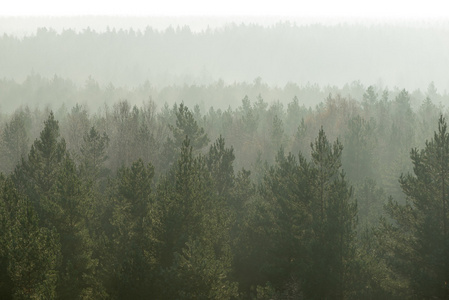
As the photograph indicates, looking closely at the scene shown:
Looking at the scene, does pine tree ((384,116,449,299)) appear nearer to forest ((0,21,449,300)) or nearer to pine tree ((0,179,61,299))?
forest ((0,21,449,300))

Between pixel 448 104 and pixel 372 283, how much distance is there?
12570 cm

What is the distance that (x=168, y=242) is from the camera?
95.6ft

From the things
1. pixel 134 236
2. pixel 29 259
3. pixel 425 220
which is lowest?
pixel 29 259

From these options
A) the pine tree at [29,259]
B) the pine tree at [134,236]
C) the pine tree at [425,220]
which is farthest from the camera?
the pine tree at [134,236]

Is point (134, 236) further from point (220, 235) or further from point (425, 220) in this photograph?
point (425, 220)

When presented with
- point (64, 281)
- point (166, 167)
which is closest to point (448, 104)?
point (166, 167)

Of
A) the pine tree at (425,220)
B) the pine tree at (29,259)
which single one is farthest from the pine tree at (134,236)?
the pine tree at (425,220)

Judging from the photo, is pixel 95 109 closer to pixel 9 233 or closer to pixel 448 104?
pixel 448 104

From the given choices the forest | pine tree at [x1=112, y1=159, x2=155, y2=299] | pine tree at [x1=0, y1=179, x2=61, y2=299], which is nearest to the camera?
pine tree at [x1=0, y1=179, x2=61, y2=299]

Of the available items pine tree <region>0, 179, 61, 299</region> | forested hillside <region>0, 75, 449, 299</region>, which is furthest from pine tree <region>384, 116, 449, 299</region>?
pine tree <region>0, 179, 61, 299</region>

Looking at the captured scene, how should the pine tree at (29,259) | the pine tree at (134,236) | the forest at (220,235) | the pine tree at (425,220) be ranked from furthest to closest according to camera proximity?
1. the pine tree at (134,236)
2. the pine tree at (425,220)
3. the forest at (220,235)
4. the pine tree at (29,259)

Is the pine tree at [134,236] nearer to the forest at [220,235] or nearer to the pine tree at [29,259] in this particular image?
the forest at [220,235]

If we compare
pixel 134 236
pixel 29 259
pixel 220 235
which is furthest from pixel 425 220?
pixel 29 259

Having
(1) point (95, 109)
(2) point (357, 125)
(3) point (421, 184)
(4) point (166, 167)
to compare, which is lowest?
(3) point (421, 184)
